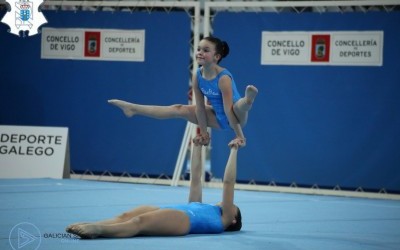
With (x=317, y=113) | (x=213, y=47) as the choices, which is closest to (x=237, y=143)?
(x=213, y=47)

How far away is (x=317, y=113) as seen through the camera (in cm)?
1057

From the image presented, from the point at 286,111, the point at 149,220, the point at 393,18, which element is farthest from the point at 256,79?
the point at 149,220

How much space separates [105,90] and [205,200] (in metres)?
2.88

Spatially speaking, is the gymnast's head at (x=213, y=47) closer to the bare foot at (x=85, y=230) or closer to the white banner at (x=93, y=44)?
the bare foot at (x=85, y=230)

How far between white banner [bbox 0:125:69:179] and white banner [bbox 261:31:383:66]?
10.5 ft

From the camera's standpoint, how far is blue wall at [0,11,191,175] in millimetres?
11219

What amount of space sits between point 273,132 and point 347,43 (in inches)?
62.0

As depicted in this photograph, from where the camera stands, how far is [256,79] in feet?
35.4

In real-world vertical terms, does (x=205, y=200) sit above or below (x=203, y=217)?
below

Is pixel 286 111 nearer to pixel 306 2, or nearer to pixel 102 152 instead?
pixel 306 2

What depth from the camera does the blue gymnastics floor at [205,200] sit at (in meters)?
5.89

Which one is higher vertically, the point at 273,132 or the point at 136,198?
the point at 273,132

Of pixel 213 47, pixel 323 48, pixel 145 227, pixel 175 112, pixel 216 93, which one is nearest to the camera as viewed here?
pixel 145 227

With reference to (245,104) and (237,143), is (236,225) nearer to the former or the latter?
(237,143)
